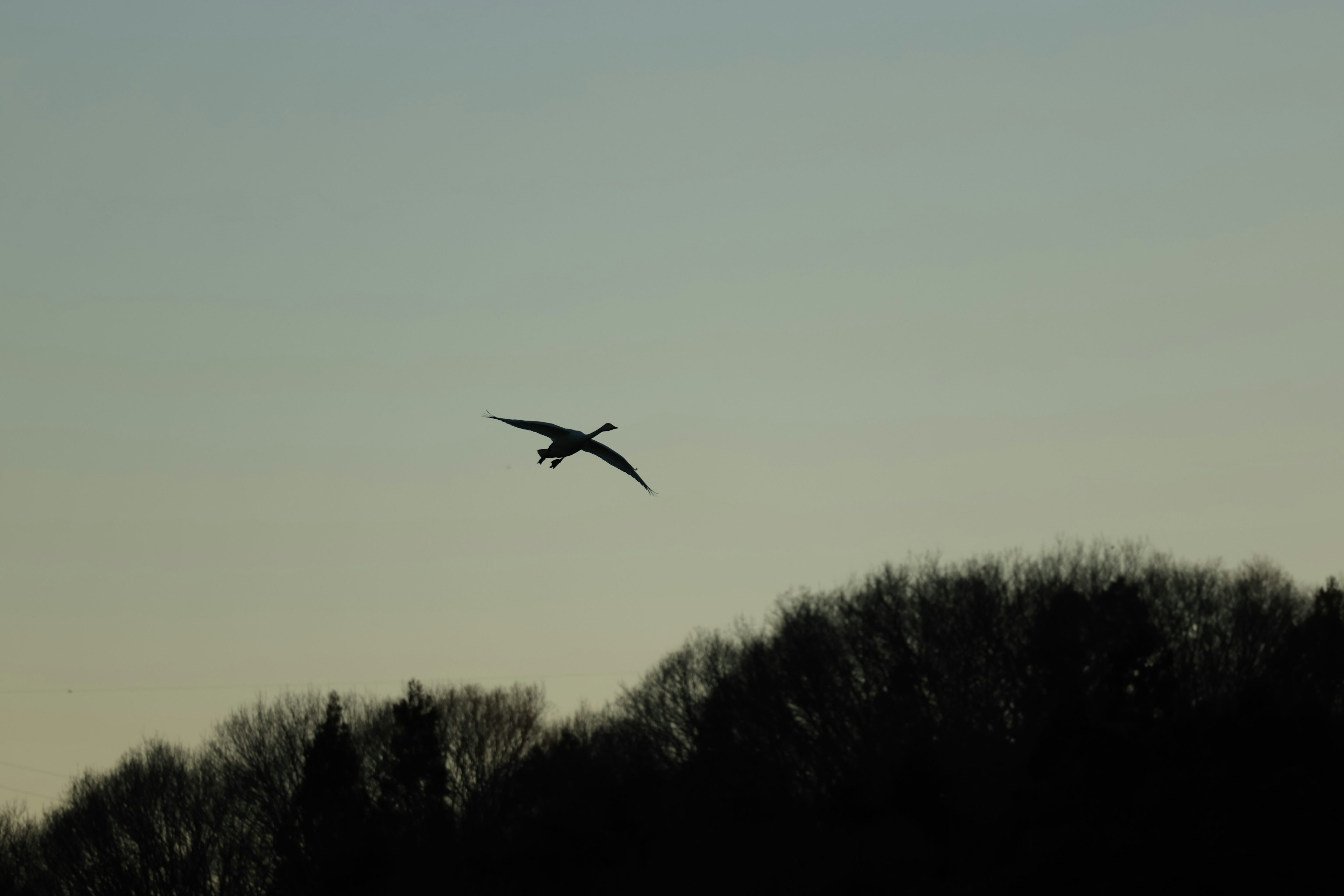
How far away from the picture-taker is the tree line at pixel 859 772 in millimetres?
49000

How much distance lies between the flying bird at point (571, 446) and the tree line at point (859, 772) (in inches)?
1232

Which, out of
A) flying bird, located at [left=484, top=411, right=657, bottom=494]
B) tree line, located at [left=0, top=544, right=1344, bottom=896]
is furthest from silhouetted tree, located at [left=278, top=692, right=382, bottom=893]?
flying bird, located at [left=484, top=411, right=657, bottom=494]

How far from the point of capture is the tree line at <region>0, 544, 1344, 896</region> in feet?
161

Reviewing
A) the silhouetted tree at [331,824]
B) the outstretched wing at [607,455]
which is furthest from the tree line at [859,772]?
the outstretched wing at [607,455]

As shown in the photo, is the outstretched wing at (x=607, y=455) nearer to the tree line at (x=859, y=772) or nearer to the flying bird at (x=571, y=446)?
the flying bird at (x=571, y=446)

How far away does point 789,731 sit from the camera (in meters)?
68.6

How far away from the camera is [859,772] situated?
6284 cm

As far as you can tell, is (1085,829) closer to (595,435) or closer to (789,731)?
(789,731)

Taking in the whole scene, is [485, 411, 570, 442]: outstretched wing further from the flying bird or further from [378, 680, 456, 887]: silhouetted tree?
[378, 680, 456, 887]: silhouetted tree

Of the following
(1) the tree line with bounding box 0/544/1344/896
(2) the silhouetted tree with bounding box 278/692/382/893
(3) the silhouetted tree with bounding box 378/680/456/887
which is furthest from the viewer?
(3) the silhouetted tree with bounding box 378/680/456/887

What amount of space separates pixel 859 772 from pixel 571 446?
145 feet

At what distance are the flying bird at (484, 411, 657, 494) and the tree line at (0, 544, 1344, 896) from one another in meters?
31.3

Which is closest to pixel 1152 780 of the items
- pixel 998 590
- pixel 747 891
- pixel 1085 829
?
pixel 1085 829

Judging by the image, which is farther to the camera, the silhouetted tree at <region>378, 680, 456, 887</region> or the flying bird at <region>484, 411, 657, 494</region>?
the silhouetted tree at <region>378, 680, 456, 887</region>
